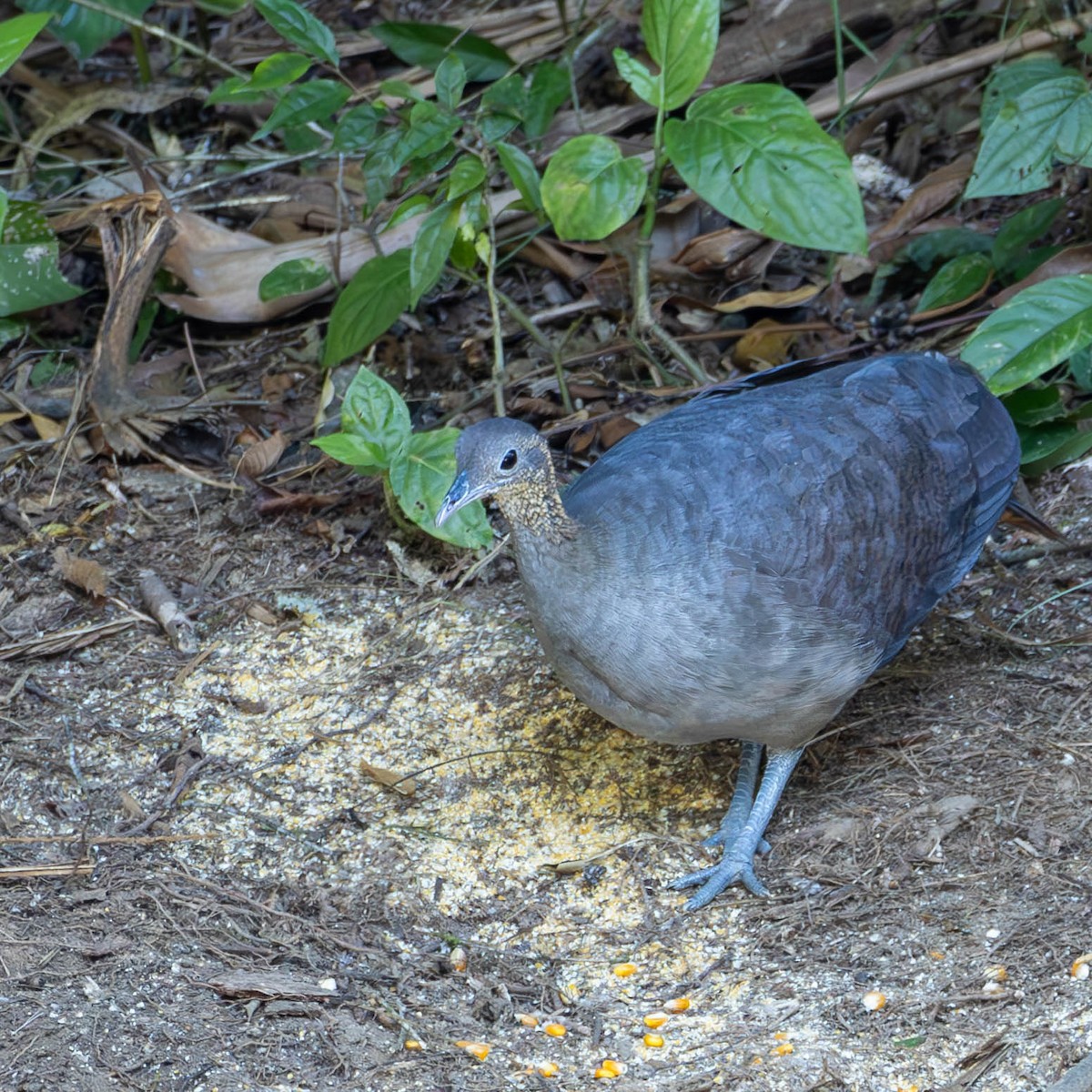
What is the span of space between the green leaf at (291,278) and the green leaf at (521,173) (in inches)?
41.2

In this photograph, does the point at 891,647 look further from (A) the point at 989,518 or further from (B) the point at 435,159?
(B) the point at 435,159

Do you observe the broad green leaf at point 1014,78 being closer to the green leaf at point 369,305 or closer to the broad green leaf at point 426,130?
the broad green leaf at point 426,130

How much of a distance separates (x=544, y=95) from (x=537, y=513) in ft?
9.83

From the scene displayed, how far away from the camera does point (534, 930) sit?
3725 mm

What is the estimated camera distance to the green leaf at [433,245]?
4680mm

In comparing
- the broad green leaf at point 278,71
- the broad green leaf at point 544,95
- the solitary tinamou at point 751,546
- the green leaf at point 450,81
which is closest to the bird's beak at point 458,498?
the solitary tinamou at point 751,546

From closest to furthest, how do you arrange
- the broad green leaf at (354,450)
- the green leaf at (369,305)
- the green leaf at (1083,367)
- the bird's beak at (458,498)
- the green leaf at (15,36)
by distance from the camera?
the bird's beak at (458,498), the green leaf at (15,36), the broad green leaf at (354,450), the green leaf at (1083,367), the green leaf at (369,305)

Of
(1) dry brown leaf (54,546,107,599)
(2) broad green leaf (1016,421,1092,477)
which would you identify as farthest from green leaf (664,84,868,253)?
Result: (1) dry brown leaf (54,546,107,599)

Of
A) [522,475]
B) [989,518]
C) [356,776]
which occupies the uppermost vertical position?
[522,475]

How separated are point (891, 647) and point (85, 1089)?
2.39 meters

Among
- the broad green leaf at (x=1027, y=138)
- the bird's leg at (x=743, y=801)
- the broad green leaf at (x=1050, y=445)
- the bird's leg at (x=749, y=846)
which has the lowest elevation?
the bird's leg at (x=743, y=801)

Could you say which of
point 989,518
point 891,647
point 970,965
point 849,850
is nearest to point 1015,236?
point 989,518

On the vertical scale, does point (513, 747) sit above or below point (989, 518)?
below

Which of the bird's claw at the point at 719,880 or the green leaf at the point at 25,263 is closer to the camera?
the bird's claw at the point at 719,880
